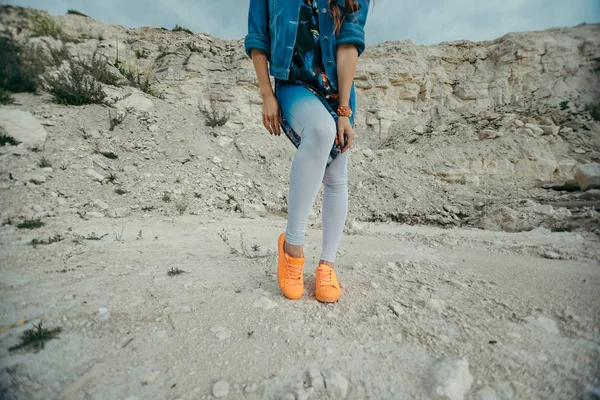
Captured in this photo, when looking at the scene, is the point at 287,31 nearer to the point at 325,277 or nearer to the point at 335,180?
the point at 335,180

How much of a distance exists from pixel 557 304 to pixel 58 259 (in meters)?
2.75

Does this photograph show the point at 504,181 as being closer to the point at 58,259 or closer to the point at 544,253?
the point at 544,253

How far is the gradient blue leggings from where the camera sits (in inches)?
52.1

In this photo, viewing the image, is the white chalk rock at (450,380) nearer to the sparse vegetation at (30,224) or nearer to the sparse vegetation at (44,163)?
the sparse vegetation at (30,224)

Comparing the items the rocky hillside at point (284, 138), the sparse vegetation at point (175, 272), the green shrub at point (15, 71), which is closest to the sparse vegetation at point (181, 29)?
the rocky hillside at point (284, 138)

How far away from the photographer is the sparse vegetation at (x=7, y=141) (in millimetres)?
3999

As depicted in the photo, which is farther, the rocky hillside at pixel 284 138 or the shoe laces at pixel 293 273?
the rocky hillside at pixel 284 138

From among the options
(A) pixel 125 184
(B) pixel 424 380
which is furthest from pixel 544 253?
(A) pixel 125 184

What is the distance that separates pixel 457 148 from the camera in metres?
7.87

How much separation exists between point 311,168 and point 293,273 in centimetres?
53

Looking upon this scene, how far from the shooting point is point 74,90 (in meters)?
5.41

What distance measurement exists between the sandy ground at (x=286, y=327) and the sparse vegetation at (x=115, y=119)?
3843 millimetres

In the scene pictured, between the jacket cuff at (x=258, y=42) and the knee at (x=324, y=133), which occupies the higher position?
the jacket cuff at (x=258, y=42)

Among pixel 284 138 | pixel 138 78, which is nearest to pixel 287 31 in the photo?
pixel 284 138
